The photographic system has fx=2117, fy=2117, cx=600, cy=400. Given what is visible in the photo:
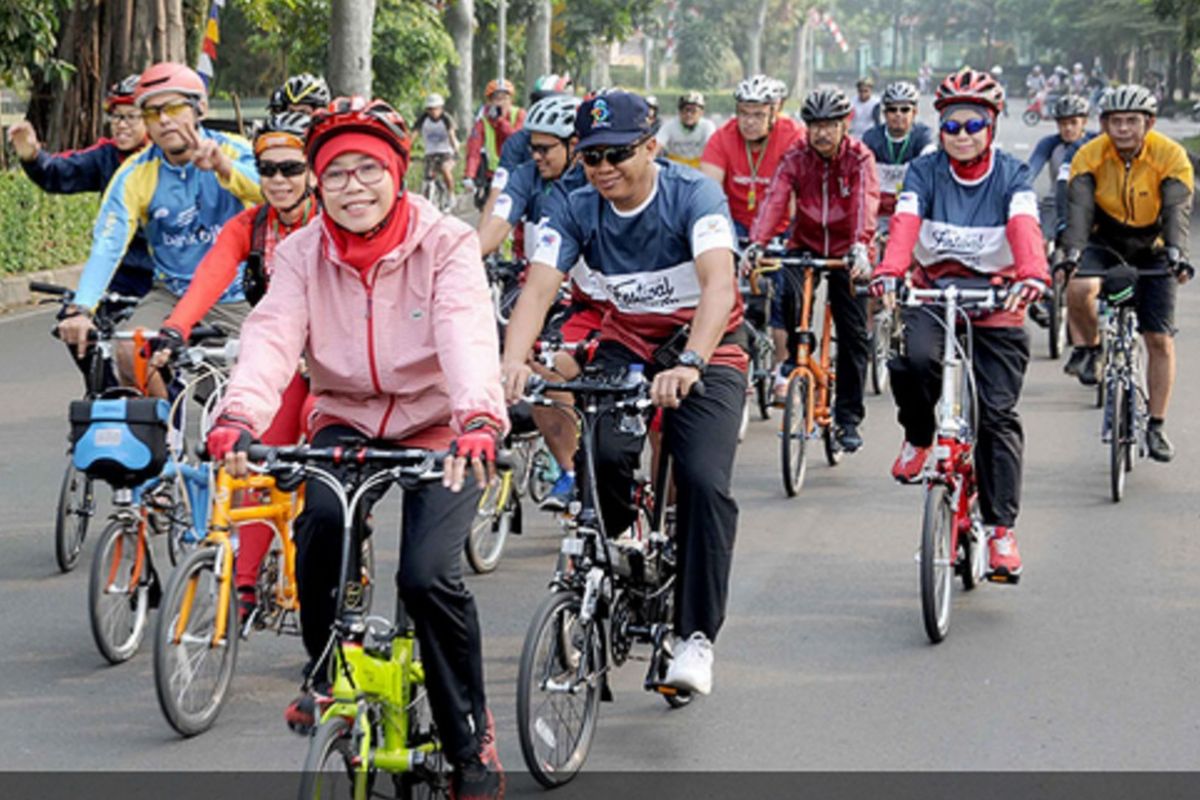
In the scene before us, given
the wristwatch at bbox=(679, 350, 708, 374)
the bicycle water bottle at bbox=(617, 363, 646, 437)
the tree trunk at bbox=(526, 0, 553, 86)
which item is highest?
the tree trunk at bbox=(526, 0, 553, 86)

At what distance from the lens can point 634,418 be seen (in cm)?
604

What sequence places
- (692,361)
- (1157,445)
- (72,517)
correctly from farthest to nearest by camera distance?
(1157,445) → (72,517) → (692,361)

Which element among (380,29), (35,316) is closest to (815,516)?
(35,316)

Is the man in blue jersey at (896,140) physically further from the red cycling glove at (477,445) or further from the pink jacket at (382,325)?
the red cycling glove at (477,445)

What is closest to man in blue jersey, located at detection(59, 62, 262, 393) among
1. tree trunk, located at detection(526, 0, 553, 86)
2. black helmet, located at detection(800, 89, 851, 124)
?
black helmet, located at detection(800, 89, 851, 124)

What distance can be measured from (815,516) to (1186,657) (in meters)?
2.77

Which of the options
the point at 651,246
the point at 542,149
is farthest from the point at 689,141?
the point at 651,246

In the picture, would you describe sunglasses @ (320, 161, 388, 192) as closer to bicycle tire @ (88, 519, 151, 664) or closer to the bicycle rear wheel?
bicycle tire @ (88, 519, 151, 664)

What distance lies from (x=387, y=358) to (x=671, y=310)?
5.43 feet

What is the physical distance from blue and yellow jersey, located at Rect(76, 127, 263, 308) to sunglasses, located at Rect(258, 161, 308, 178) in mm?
1069

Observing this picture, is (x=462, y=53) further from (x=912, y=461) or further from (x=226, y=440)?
(x=226, y=440)

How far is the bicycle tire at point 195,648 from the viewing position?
19.8ft

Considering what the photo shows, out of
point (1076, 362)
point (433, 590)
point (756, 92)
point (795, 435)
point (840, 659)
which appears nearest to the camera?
point (433, 590)

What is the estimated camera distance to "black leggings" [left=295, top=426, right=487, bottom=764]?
4.92 metres
